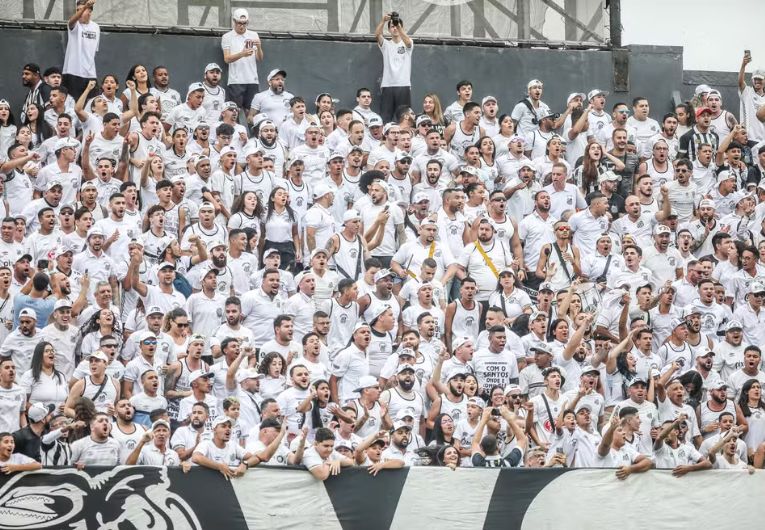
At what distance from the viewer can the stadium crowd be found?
757 inches

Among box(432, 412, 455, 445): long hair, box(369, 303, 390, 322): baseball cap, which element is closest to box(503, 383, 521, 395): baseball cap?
box(432, 412, 455, 445): long hair

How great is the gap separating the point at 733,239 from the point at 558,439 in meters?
5.99

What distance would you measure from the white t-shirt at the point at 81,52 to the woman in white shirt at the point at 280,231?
4238 millimetres

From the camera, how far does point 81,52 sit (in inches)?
1000

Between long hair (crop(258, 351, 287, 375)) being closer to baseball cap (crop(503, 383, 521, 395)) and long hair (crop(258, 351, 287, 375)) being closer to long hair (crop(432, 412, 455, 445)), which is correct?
long hair (crop(432, 412, 455, 445))

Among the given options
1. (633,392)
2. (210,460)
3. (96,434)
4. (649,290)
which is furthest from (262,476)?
(649,290)

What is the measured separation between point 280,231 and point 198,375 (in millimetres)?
3922

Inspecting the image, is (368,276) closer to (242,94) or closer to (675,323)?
(675,323)

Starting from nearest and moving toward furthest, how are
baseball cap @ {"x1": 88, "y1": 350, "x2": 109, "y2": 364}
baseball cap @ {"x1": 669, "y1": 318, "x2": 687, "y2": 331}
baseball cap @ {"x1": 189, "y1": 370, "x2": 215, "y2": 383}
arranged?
baseball cap @ {"x1": 88, "y1": 350, "x2": 109, "y2": 364} < baseball cap @ {"x1": 189, "y1": 370, "x2": 215, "y2": 383} < baseball cap @ {"x1": 669, "y1": 318, "x2": 687, "y2": 331}

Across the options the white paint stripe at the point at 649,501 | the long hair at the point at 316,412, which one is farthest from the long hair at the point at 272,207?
the white paint stripe at the point at 649,501

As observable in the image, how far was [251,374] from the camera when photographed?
19.7m

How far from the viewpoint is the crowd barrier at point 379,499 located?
1711 centimetres

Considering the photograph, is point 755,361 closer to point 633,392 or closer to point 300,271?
point 633,392

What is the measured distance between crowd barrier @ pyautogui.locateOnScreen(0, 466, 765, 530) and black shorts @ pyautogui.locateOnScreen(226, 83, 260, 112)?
30.9ft
